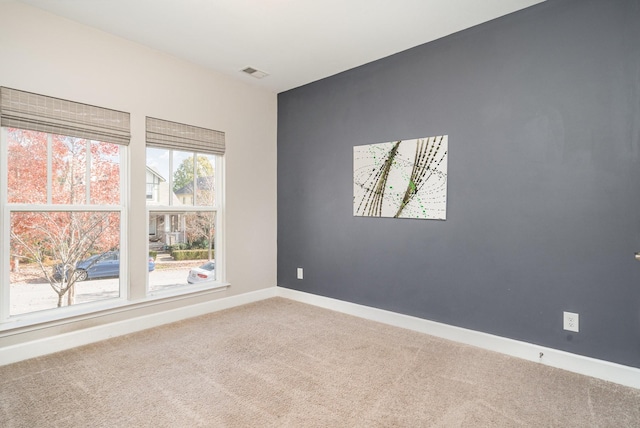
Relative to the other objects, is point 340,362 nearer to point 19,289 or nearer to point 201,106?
point 19,289

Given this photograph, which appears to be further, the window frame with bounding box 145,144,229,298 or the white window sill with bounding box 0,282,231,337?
the window frame with bounding box 145,144,229,298

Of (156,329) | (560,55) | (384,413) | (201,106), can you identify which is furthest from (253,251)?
(560,55)

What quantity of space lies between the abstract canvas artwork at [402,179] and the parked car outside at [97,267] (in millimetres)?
2347

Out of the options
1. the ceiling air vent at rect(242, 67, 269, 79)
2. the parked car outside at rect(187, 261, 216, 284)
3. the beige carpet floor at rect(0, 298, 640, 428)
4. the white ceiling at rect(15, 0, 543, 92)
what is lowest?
the beige carpet floor at rect(0, 298, 640, 428)

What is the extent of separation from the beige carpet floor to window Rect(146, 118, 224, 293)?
2.50ft

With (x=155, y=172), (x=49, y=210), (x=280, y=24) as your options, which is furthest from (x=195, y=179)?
(x=280, y=24)

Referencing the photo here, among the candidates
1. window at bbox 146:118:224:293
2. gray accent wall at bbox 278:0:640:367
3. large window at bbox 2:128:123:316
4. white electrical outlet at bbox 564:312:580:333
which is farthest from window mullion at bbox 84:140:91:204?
white electrical outlet at bbox 564:312:580:333

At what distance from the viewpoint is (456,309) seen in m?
2.88

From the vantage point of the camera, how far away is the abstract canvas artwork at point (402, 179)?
295 centimetres

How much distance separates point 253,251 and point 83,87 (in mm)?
2316

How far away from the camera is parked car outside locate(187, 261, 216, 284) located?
11.8 ft

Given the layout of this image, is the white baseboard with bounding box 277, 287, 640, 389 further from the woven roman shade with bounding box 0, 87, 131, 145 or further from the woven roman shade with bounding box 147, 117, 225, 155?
the woven roman shade with bounding box 0, 87, 131, 145

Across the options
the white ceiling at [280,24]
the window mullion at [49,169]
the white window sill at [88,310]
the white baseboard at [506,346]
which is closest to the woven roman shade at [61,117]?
the window mullion at [49,169]

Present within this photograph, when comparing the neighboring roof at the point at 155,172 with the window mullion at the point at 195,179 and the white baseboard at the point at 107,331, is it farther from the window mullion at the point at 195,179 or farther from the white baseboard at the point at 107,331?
the white baseboard at the point at 107,331
